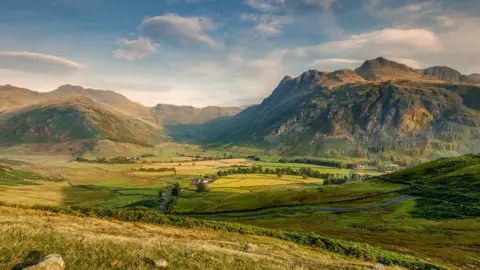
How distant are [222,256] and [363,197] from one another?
147920 millimetres

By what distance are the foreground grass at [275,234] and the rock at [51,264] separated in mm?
37581

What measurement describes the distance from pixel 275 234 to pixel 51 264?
46274 mm

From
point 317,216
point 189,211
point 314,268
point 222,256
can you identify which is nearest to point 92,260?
point 222,256

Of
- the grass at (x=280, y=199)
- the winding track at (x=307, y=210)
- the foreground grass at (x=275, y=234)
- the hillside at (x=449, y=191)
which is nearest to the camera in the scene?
the foreground grass at (x=275, y=234)

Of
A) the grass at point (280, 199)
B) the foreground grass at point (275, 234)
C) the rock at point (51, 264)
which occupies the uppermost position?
the rock at point (51, 264)

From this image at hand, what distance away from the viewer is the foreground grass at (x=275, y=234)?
5153 cm

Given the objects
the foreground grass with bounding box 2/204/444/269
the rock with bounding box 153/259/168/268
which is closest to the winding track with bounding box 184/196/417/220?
the foreground grass with bounding box 2/204/444/269

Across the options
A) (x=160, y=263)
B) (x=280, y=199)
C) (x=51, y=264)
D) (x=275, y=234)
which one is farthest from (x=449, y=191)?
(x=51, y=264)

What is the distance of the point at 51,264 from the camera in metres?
20.0

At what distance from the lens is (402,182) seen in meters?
196

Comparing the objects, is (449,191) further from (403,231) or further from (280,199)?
(280,199)

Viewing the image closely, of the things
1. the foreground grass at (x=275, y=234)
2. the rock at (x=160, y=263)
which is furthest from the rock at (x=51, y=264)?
the foreground grass at (x=275, y=234)

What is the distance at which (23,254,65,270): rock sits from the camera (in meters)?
19.5

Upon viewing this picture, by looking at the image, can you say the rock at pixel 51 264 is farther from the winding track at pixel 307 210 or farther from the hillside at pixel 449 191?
the hillside at pixel 449 191
